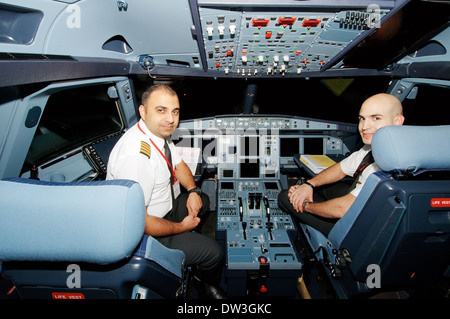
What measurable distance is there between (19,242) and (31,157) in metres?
1.49

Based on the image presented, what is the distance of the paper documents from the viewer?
2.51 metres

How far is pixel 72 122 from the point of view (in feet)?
8.39

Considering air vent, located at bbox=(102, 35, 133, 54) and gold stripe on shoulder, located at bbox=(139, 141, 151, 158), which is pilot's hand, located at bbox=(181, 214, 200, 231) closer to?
gold stripe on shoulder, located at bbox=(139, 141, 151, 158)

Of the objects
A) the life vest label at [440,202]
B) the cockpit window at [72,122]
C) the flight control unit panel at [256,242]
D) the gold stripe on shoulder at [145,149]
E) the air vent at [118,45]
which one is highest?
the air vent at [118,45]

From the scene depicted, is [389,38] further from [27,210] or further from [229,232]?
[27,210]

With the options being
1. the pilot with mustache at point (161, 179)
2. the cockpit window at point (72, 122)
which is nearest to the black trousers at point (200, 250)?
the pilot with mustache at point (161, 179)

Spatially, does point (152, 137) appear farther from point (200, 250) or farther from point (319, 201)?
point (319, 201)

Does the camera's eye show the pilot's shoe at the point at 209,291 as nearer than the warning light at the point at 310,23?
No

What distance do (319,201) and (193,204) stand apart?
1262mm

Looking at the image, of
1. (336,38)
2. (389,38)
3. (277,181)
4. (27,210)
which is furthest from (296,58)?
(27,210)

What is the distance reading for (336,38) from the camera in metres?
1.69

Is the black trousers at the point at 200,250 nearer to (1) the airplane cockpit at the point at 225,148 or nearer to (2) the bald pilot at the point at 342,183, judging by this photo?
(1) the airplane cockpit at the point at 225,148

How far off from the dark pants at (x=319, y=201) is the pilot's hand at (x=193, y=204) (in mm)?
901

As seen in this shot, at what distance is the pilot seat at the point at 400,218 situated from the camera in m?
1.06
